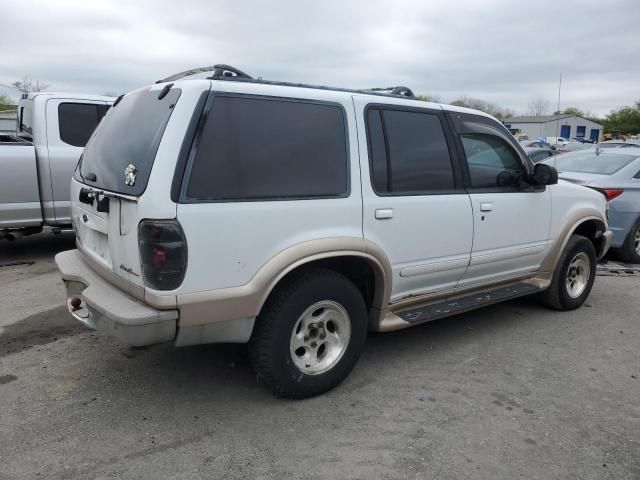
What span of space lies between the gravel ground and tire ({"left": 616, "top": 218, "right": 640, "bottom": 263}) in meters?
3.21

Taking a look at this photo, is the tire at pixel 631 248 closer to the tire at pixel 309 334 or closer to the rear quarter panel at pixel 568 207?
the rear quarter panel at pixel 568 207

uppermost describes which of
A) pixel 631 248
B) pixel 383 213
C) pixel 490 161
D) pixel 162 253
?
pixel 490 161

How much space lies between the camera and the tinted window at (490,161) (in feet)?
13.9

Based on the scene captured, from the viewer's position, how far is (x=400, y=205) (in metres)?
3.64

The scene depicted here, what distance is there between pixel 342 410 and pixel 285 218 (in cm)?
124

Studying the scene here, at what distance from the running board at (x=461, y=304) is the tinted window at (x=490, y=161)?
90 cm

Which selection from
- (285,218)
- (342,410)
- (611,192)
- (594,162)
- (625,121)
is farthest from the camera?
(625,121)

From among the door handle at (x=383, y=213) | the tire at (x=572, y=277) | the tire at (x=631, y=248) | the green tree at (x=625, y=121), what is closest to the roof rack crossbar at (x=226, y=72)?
the door handle at (x=383, y=213)

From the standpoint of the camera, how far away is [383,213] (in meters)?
3.54

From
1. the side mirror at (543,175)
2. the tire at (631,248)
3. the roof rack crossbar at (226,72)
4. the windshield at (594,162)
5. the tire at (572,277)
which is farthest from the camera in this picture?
the windshield at (594,162)

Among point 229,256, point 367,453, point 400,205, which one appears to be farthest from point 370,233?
point 367,453

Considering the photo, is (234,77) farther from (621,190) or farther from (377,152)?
(621,190)

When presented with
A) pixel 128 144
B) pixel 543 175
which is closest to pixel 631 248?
pixel 543 175

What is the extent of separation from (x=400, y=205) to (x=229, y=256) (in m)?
1.29
